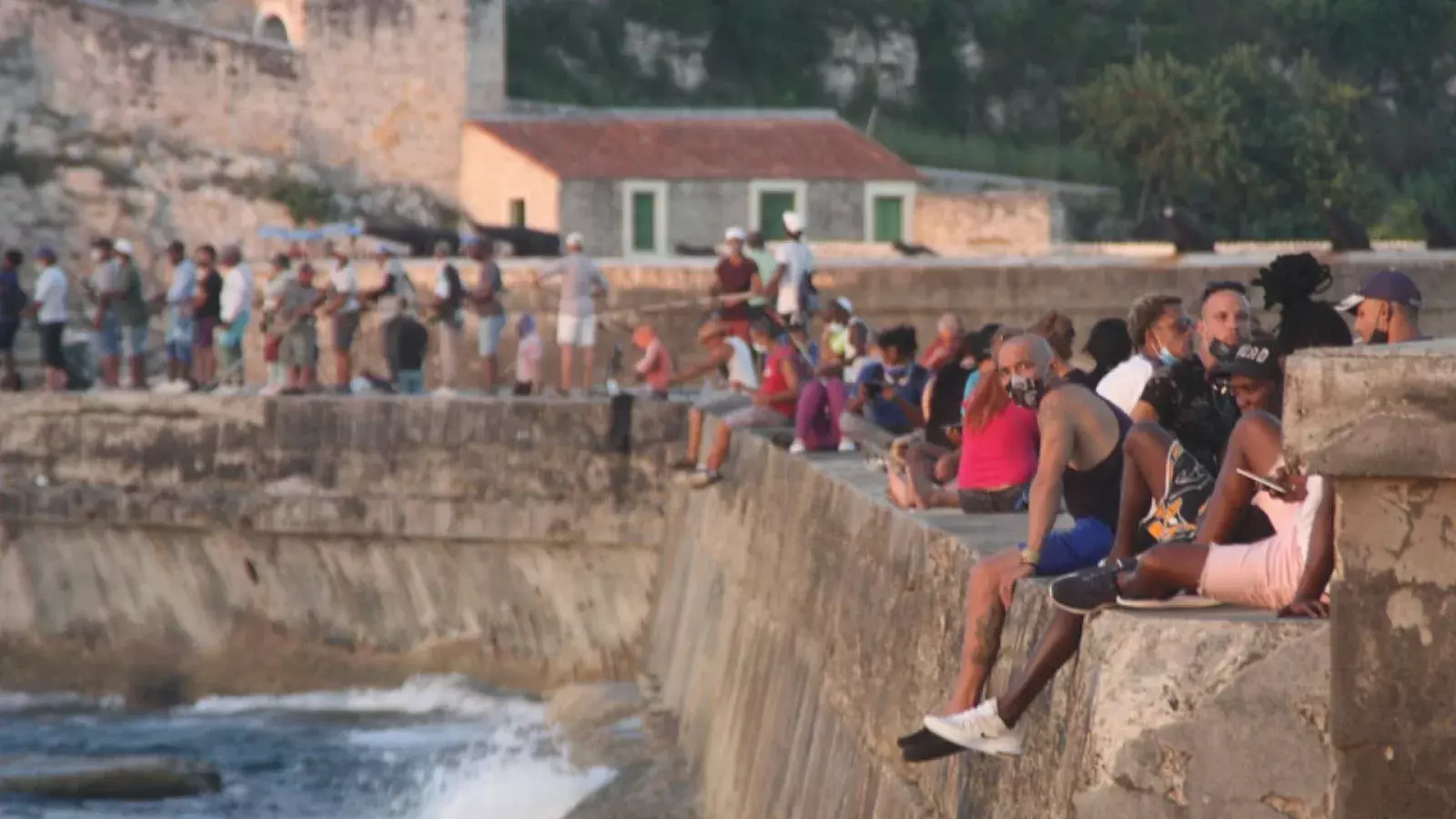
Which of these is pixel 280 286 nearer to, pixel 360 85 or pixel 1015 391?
pixel 1015 391

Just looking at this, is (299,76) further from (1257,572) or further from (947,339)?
(1257,572)

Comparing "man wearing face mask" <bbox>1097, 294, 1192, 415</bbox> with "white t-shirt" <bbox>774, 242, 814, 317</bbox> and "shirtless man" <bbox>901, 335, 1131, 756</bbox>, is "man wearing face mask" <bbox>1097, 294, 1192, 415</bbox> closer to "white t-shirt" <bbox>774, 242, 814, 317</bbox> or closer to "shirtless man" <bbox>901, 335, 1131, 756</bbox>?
"shirtless man" <bbox>901, 335, 1131, 756</bbox>

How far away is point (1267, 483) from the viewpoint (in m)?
6.88

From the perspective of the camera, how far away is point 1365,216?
57344mm

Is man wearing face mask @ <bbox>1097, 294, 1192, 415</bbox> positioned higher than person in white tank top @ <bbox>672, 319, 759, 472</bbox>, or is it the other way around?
man wearing face mask @ <bbox>1097, 294, 1192, 415</bbox>

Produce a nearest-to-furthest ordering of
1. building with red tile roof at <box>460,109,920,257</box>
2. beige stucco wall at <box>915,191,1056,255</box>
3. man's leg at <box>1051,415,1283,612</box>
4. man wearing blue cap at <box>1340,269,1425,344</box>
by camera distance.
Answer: man's leg at <box>1051,415,1283,612</box> → man wearing blue cap at <box>1340,269,1425,344</box> → beige stucco wall at <box>915,191,1056,255</box> → building with red tile roof at <box>460,109,920,257</box>

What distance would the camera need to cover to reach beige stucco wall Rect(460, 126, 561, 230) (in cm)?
4525

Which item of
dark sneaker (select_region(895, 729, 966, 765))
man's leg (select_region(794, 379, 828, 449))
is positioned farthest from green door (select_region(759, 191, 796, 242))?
dark sneaker (select_region(895, 729, 966, 765))

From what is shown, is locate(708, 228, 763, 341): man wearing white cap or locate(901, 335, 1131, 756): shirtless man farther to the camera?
locate(708, 228, 763, 341): man wearing white cap

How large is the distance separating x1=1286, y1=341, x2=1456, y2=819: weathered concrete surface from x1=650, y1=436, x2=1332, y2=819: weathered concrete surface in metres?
0.30

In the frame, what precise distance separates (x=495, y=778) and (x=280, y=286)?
6815mm

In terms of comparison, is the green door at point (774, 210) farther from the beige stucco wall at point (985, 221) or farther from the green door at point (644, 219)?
the beige stucco wall at point (985, 221)

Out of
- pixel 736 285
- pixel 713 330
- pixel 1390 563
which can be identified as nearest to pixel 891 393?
pixel 713 330

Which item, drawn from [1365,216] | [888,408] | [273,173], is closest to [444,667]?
[888,408]
